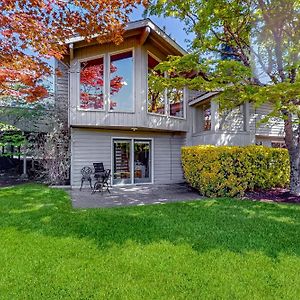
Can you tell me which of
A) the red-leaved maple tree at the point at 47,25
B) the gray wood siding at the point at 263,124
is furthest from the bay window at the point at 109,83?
the gray wood siding at the point at 263,124

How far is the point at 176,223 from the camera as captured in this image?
19.5ft

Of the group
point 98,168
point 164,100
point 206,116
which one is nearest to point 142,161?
point 98,168

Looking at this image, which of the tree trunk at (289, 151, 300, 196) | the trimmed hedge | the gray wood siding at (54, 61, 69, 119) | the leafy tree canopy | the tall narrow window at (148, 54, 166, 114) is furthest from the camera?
the gray wood siding at (54, 61, 69, 119)

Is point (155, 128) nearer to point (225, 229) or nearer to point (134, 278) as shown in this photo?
point (225, 229)

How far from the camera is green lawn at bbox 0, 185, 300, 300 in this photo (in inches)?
129

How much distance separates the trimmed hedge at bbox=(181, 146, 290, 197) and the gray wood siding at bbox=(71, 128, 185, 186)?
10.4 ft

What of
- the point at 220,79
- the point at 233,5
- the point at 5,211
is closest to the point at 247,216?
the point at 220,79

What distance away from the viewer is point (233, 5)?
9031mm

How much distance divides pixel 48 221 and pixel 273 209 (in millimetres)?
5994

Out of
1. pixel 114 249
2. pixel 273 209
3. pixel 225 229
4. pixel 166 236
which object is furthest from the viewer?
pixel 273 209

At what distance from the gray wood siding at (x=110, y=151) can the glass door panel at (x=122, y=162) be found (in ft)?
1.08

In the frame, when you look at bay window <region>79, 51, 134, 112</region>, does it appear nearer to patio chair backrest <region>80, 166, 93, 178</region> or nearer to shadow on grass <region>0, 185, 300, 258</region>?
patio chair backrest <region>80, 166, 93, 178</region>

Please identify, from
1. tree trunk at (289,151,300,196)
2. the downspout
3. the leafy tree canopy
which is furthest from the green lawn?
the downspout

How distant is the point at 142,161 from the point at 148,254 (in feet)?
30.1
